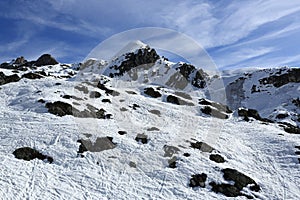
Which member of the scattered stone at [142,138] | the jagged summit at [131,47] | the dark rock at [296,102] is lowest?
the scattered stone at [142,138]

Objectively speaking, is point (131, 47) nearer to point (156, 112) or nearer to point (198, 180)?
point (156, 112)

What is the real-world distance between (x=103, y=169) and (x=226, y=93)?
98880 millimetres

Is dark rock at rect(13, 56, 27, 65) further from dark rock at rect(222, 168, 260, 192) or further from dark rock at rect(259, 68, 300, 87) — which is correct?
dark rock at rect(222, 168, 260, 192)

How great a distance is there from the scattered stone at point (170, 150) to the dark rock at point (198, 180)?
13.5 ft

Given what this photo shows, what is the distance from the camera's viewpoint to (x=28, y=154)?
78.0ft

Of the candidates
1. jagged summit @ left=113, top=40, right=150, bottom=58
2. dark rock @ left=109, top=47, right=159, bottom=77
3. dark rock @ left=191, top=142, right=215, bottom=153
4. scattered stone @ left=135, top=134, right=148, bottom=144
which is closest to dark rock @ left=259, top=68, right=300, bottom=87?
dark rock @ left=109, top=47, right=159, bottom=77

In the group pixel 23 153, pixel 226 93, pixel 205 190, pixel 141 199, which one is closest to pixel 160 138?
pixel 205 190

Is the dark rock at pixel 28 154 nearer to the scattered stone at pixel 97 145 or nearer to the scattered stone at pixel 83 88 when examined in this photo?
the scattered stone at pixel 97 145

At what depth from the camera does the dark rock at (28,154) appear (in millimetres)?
23317

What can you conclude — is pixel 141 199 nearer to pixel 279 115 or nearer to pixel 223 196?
pixel 223 196

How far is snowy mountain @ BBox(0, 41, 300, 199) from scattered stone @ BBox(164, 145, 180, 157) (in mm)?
115

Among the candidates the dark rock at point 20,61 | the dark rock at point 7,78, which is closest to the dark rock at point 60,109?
the dark rock at point 7,78

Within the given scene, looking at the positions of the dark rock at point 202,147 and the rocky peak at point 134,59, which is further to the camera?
the rocky peak at point 134,59

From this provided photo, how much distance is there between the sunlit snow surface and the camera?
21141 millimetres
